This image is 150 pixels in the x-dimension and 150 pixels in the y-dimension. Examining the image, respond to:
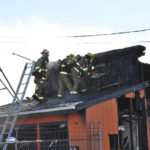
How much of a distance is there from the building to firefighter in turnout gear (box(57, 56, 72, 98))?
79 centimetres

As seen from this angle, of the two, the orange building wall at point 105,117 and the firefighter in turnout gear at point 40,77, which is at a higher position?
the firefighter in turnout gear at point 40,77

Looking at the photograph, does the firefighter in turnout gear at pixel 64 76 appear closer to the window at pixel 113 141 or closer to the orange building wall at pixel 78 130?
the orange building wall at pixel 78 130

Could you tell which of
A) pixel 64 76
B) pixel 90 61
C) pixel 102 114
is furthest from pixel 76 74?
pixel 102 114

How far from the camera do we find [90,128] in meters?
12.5

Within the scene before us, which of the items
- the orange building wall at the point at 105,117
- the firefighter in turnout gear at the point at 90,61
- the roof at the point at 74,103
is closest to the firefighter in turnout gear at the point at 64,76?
the roof at the point at 74,103

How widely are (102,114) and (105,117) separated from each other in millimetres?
216

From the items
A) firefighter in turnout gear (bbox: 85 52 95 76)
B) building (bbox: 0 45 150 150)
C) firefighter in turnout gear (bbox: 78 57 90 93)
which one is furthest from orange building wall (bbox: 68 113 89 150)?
firefighter in turnout gear (bbox: 85 52 95 76)

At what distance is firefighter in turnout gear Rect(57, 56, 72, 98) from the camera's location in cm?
1548

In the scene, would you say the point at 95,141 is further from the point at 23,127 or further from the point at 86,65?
the point at 86,65

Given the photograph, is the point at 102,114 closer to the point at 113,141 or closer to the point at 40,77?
the point at 113,141

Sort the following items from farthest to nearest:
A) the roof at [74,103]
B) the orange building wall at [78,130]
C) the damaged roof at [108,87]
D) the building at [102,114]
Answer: the damaged roof at [108,87] → the building at [102,114] → the orange building wall at [78,130] → the roof at [74,103]

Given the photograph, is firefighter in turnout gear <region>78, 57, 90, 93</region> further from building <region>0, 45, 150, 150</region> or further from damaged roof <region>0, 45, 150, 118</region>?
damaged roof <region>0, 45, 150, 118</region>

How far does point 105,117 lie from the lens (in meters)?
13.3

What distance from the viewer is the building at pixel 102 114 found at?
12.5 m
